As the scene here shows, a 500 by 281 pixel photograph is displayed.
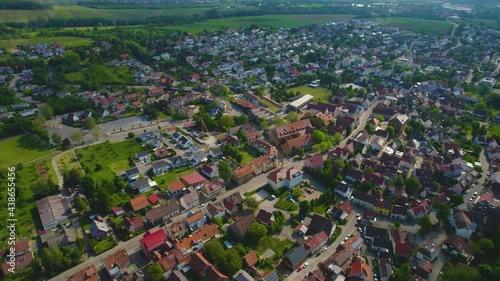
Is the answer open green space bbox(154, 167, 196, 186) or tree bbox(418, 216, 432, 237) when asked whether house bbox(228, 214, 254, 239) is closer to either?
open green space bbox(154, 167, 196, 186)

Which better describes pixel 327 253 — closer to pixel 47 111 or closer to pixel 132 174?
pixel 132 174

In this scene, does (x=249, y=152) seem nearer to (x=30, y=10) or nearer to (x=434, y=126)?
(x=434, y=126)

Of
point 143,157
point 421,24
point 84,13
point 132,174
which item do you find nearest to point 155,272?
point 132,174

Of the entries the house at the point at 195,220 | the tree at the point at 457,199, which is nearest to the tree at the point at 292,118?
the tree at the point at 457,199

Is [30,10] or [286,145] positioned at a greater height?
[30,10]

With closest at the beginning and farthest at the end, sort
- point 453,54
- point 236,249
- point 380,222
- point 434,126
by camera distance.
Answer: point 236,249, point 380,222, point 434,126, point 453,54

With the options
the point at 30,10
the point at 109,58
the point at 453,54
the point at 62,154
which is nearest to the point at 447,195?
the point at 62,154

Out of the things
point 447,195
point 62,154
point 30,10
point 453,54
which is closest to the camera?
point 447,195
